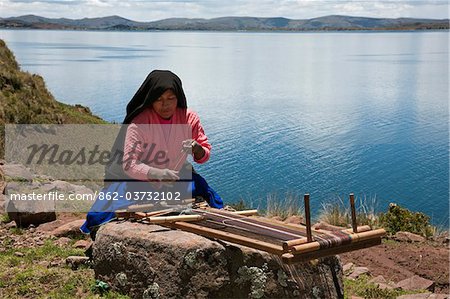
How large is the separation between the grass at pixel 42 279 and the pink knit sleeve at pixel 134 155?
1.12 meters

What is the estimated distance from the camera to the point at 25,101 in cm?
2281

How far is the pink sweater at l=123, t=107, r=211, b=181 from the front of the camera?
642cm

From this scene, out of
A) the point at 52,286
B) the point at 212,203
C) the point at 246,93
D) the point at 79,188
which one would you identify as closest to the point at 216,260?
the point at 212,203

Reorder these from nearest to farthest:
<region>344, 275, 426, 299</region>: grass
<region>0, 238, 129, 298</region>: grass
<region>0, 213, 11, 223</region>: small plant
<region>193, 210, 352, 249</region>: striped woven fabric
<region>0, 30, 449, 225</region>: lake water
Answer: <region>193, 210, 352, 249</region>: striped woven fabric < <region>0, 238, 129, 298</region>: grass < <region>344, 275, 426, 299</region>: grass < <region>0, 213, 11, 223</region>: small plant < <region>0, 30, 449, 225</region>: lake water

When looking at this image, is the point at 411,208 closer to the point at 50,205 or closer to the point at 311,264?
the point at 50,205

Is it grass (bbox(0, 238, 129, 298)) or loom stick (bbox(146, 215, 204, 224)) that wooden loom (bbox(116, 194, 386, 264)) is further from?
grass (bbox(0, 238, 129, 298))

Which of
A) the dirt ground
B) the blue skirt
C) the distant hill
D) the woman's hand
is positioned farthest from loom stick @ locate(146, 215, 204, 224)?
the distant hill

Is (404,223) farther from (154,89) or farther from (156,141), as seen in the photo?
(154,89)

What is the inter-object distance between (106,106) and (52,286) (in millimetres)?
31753

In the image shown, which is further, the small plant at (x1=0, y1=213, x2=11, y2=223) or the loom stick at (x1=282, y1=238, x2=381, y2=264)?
the small plant at (x1=0, y1=213, x2=11, y2=223)

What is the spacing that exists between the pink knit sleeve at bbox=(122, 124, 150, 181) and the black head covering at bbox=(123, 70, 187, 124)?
0.67 ft

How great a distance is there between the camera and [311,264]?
5.95m

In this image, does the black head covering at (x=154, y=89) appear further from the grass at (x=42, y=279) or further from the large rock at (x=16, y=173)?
the large rock at (x=16, y=173)

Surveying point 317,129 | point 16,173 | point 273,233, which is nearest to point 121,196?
point 273,233
